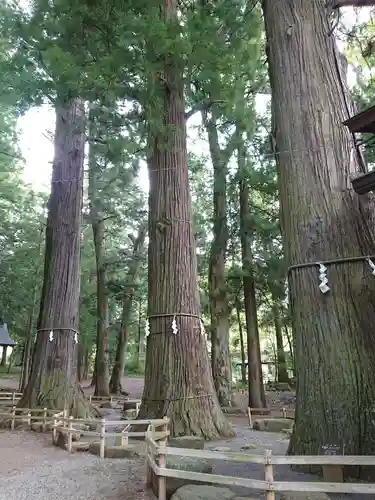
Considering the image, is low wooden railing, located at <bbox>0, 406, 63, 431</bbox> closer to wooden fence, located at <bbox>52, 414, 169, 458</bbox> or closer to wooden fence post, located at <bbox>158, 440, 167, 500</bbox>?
wooden fence, located at <bbox>52, 414, 169, 458</bbox>

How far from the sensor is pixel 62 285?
1119 cm

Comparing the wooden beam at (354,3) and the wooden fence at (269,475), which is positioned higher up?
the wooden beam at (354,3)

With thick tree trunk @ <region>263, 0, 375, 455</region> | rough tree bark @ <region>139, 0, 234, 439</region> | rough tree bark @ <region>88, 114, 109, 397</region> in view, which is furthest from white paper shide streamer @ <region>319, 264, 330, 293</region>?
rough tree bark @ <region>88, 114, 109, 397</region>

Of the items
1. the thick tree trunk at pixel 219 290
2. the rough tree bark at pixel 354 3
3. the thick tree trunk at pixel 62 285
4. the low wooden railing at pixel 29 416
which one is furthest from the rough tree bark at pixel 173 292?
the thick tree trunk at pixel 219 290

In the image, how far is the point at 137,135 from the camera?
29.4 feet

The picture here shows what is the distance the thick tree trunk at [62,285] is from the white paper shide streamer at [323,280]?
6878 mm

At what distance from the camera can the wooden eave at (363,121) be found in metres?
4.31

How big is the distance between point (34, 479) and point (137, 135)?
21.1 ft

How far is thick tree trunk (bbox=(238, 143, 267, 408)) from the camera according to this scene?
13688 millimetres

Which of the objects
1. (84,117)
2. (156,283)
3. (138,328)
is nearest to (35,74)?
(84,117)

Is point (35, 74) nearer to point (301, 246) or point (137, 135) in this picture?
point (137, 135)

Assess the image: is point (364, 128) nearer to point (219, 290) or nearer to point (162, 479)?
point (162, 479)

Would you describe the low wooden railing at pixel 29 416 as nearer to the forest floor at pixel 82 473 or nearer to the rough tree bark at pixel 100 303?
the forest floor at pixel 82 473

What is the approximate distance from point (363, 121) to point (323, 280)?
170 centimetres
